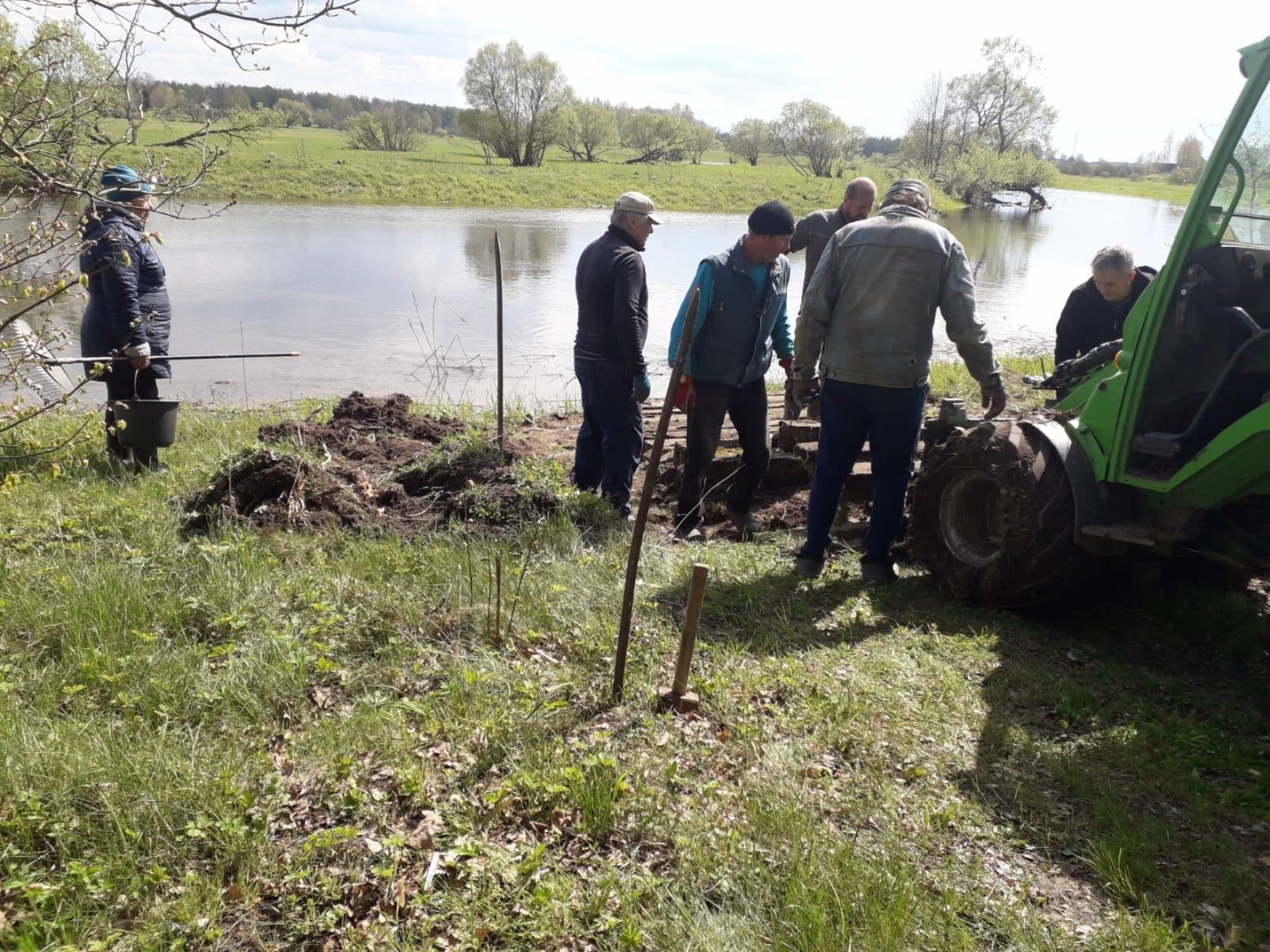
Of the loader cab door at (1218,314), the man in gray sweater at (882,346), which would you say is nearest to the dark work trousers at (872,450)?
the man in gray sweater at (882,346)

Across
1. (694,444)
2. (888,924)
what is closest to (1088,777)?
(888,924)

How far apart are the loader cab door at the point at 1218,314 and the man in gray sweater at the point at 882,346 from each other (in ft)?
3.10

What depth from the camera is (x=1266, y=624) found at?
4230mm

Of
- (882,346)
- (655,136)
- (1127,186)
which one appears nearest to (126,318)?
(882,346)

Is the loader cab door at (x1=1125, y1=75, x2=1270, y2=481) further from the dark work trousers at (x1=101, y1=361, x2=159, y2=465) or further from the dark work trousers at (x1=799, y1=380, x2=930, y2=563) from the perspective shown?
the dark work trousers at (x1=101, y1=361, x2=159, y2=465)

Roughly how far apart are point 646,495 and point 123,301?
4594 mm

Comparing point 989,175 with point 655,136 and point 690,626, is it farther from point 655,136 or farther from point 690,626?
point 690,626

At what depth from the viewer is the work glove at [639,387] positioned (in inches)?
215

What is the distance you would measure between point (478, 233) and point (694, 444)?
69.0 feet

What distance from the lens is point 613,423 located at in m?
5.61

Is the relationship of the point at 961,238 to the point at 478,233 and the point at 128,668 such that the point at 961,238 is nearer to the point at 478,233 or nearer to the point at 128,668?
the point at 478,233

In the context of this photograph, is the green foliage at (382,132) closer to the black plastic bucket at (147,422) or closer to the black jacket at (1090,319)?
the black plastic bucket at (147,422)

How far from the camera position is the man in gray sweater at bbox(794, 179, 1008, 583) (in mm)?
4449

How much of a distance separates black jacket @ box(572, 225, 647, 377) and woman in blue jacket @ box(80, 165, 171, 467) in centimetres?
282
